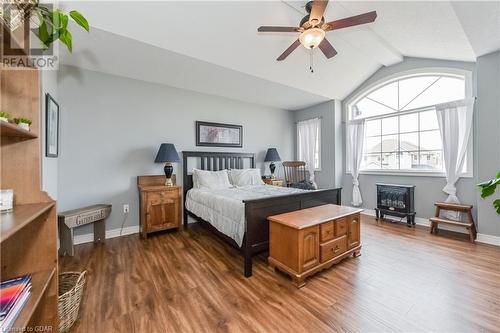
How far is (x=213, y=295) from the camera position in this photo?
6.07ft

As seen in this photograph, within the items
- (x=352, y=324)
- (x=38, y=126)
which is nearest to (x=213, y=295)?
(x=352, y=324)

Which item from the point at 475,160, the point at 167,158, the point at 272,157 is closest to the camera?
the point at 475,160

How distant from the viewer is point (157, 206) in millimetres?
3264

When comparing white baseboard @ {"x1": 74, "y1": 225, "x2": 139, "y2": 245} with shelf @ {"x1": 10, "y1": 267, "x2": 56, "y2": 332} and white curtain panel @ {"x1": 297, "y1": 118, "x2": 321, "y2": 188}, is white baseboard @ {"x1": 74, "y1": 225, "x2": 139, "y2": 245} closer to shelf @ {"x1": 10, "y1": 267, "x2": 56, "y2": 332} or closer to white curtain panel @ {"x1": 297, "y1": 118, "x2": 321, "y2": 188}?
shelf @ {"x1": 10, "y1": 267, "x2": 56, "y2": 332}

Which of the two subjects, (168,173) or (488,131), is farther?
(168,173)

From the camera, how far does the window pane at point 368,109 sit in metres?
4.29

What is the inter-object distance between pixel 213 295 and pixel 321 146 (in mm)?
4146

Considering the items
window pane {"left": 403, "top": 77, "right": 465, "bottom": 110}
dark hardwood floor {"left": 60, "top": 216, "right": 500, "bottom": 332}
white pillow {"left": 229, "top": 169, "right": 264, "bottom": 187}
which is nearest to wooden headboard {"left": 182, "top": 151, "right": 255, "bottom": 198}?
white pillow {"left": 229, "top": 169, "right": 264, "bottom": 187}

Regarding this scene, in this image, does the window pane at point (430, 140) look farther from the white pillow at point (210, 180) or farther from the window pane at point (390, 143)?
the white pillow at point (210, 180)

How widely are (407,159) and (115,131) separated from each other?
5220 mm

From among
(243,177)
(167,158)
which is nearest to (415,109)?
(243,177)

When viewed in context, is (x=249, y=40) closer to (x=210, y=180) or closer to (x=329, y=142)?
(x=210, y=180)

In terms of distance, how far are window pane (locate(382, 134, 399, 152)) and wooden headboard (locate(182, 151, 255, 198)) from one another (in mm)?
2745

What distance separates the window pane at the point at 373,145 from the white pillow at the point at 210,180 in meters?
3.15
